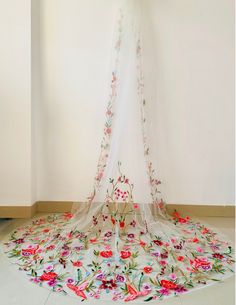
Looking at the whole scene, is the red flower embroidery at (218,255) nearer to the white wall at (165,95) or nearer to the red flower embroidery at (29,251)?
the white wall at (165,95)

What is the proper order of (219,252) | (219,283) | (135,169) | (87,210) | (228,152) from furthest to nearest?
1. (228,152)
2. (135,169)
3. (87,210)
4. (219,252)
5. (219,283)

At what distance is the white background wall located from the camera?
1.88 meters

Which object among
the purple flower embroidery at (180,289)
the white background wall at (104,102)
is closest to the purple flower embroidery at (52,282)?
the purple flower embroidery at (180,289)

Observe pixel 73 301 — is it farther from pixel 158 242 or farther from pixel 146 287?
pixel 158 242

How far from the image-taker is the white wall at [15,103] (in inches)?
69.7

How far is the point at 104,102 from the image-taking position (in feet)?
6.07

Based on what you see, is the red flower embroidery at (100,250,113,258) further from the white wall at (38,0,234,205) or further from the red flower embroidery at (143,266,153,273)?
the white wall at (38,0,234,205)

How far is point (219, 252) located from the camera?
1.46m

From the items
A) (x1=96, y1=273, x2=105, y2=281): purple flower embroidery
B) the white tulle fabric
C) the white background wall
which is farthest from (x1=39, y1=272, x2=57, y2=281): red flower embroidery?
the white background wall

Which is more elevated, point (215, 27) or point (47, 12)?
point (47, 12)

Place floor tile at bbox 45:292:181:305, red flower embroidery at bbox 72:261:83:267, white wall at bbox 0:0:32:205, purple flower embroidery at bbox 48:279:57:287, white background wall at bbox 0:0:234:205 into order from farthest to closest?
white background wall at bbox 0:0:234:205
white wall at bbox 0:0:32:205
red flower embroidery at bbox 72:261:83:267
purple flower embroidery at bbox 48:279:57:287
floor tile at bbox 45:292:181:305

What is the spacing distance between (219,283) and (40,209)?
1422 millimetres

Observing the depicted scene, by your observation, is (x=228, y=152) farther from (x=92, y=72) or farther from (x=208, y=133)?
(x=92, y=72)

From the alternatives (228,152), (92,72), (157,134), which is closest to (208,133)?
(228,152)
